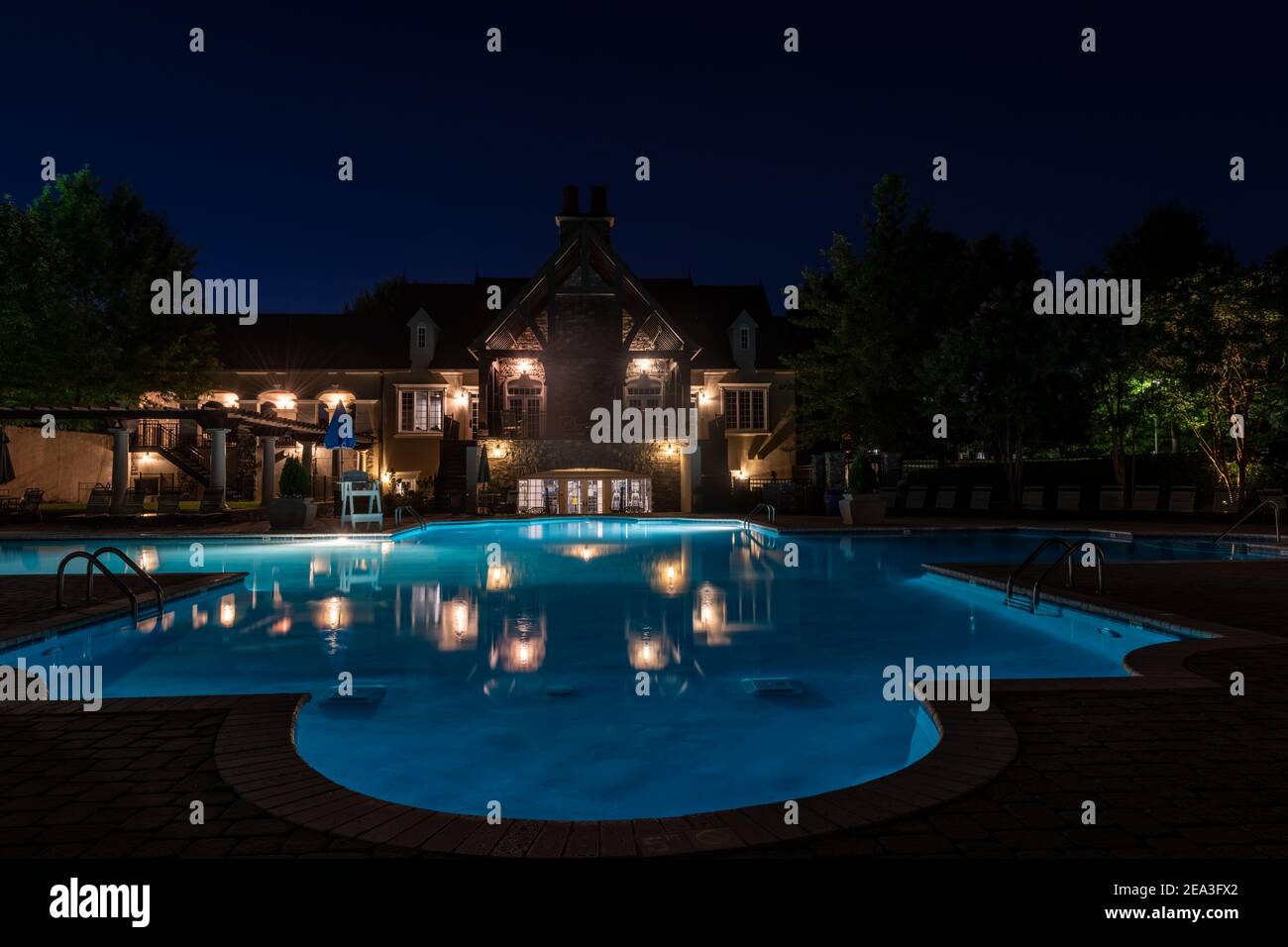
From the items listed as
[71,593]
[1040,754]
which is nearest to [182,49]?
[71,593]

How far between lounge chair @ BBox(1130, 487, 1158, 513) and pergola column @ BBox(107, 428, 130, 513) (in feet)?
104

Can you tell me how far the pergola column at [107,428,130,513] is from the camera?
23.2 meters

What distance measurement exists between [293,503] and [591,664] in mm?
16904

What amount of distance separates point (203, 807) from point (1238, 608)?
355 inches

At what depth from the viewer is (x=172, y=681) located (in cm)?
664

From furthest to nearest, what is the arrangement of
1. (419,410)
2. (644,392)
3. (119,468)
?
(419,410)
(644,392)
(119,468)

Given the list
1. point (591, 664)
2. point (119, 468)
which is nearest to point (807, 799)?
point (591, 664)

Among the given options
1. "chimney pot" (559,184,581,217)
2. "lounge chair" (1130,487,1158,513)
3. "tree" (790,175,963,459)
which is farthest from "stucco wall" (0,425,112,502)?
"lounge chair" (1130,487,1158,513)

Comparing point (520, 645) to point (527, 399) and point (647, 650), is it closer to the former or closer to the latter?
point (647, 650)

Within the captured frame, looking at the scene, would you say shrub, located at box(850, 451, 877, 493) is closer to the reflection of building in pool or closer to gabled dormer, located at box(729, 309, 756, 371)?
gabled dormer, located at box(729, 309, 756, 371)

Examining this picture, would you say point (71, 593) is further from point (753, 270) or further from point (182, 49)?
point (753, 270)

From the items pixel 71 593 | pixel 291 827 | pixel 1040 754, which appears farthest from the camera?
pixel 71 593

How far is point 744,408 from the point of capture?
36.3m

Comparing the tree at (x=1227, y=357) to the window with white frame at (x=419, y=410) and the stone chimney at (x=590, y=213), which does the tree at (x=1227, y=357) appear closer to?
the stone chimney at (x=590, y=213)
